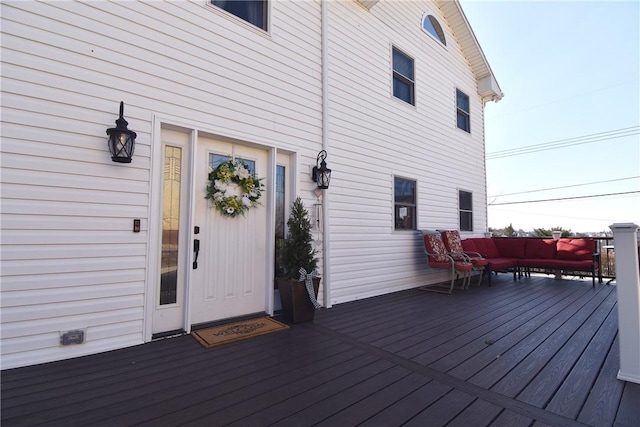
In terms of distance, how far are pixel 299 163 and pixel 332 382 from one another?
105 inches

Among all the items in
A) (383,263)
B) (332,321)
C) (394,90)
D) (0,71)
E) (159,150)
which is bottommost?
(332,321)

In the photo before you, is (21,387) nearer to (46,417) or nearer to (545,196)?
(46,417)

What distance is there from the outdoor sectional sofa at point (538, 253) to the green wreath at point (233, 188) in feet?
15.6

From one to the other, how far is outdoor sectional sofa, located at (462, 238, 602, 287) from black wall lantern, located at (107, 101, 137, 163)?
19.6ft

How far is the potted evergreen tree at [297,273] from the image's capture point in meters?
3.21

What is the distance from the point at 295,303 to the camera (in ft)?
10.5

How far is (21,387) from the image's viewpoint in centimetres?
181

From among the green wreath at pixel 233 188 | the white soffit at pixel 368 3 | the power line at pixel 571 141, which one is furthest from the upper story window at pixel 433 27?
the power line at pixel 571 141

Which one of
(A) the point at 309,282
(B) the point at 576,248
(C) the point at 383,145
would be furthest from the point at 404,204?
(B) the point at 576,248

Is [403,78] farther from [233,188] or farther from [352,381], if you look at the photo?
[352,381]

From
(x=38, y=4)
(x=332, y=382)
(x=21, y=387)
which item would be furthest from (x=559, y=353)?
(x=38, y=4)

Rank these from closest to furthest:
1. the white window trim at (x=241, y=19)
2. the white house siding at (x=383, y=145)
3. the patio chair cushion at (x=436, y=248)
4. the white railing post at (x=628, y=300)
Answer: the white railing post at (x=628, y=300) → the white window trim at (x=241, y=19) → the white house siding at (x=383, y=145) → the patio chair cushion at (x=436, y=248)

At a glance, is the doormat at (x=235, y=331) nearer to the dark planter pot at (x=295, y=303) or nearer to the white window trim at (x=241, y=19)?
the dark planter pot at (x=295, y=303)

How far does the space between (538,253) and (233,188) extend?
682cm
